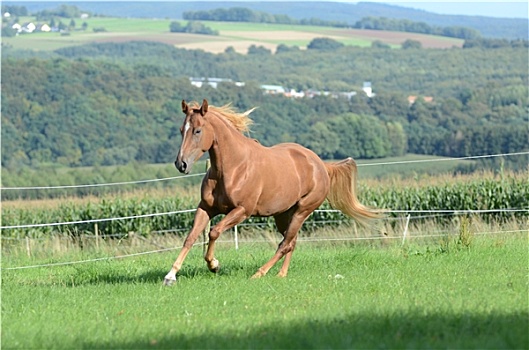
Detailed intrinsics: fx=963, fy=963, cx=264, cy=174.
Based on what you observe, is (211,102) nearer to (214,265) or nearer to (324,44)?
(324,44)

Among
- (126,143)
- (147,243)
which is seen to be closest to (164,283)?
(147,243)

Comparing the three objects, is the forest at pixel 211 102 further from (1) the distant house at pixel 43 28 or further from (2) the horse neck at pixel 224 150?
(2) the horse neck at pixel 224 150

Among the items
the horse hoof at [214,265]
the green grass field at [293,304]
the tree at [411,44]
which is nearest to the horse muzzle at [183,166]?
the green grass field at [293,304]

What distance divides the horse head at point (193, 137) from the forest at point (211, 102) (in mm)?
61712

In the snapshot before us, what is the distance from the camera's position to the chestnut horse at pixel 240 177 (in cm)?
1114

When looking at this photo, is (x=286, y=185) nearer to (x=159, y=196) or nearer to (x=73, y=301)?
(x=73, y=301)

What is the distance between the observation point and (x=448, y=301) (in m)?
8.70

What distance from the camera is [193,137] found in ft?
36.2

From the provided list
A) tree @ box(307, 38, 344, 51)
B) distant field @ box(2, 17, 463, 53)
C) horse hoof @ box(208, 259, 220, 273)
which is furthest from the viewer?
tree @ box(307, 38, 344, 51)

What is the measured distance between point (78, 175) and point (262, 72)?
312 feet

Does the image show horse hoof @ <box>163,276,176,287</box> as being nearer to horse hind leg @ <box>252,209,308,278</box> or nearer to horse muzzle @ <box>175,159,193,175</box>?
horse muzzle @ <box>175,159,193,175</box>

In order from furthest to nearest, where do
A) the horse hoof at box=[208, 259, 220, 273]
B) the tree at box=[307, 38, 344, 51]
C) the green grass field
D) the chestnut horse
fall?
the tree at box=[307, 38, 344, 51], the horse hoof at box=[208, 259, 220, 273], the chestnut horse, the green grass field

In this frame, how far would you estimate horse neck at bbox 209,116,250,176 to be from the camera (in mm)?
11398

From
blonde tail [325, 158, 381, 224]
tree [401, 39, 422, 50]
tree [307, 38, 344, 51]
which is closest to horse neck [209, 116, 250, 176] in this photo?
blonde tail [325, 158, 381, 224]
